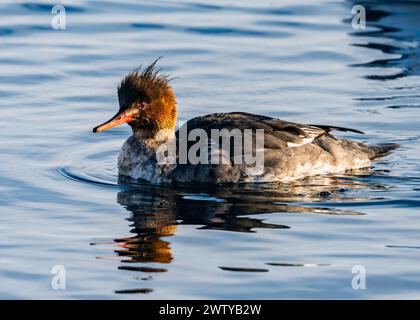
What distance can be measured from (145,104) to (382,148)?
2769mm

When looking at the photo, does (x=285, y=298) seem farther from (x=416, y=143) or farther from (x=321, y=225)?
(x=416, y=143)

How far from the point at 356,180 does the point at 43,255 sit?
4.03m

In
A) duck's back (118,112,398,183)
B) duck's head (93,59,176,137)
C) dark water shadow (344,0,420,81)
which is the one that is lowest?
duck's back (118,112,398,183)

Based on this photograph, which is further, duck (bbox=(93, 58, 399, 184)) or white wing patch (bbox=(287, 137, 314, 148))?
white wing patch (bbox=(287, 137, 314, 148))

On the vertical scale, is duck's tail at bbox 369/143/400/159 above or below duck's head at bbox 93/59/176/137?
below

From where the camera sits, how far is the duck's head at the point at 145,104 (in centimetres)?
1180

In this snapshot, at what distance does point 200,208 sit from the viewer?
34.8ft

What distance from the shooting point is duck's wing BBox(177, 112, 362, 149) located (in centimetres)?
1156

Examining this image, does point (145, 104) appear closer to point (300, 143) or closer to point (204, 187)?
point (204, 187)

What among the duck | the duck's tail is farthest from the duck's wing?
the duck's tail

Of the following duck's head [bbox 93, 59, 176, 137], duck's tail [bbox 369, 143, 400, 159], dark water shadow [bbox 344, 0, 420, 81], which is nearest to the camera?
duck's head [bbox 93, 59, 176, 137]

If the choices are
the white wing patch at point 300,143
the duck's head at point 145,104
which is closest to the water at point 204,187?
the white wing patch at point 300,143

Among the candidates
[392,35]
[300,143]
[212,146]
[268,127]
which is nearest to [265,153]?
[268,127]

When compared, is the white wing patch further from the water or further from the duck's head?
the duck's head
